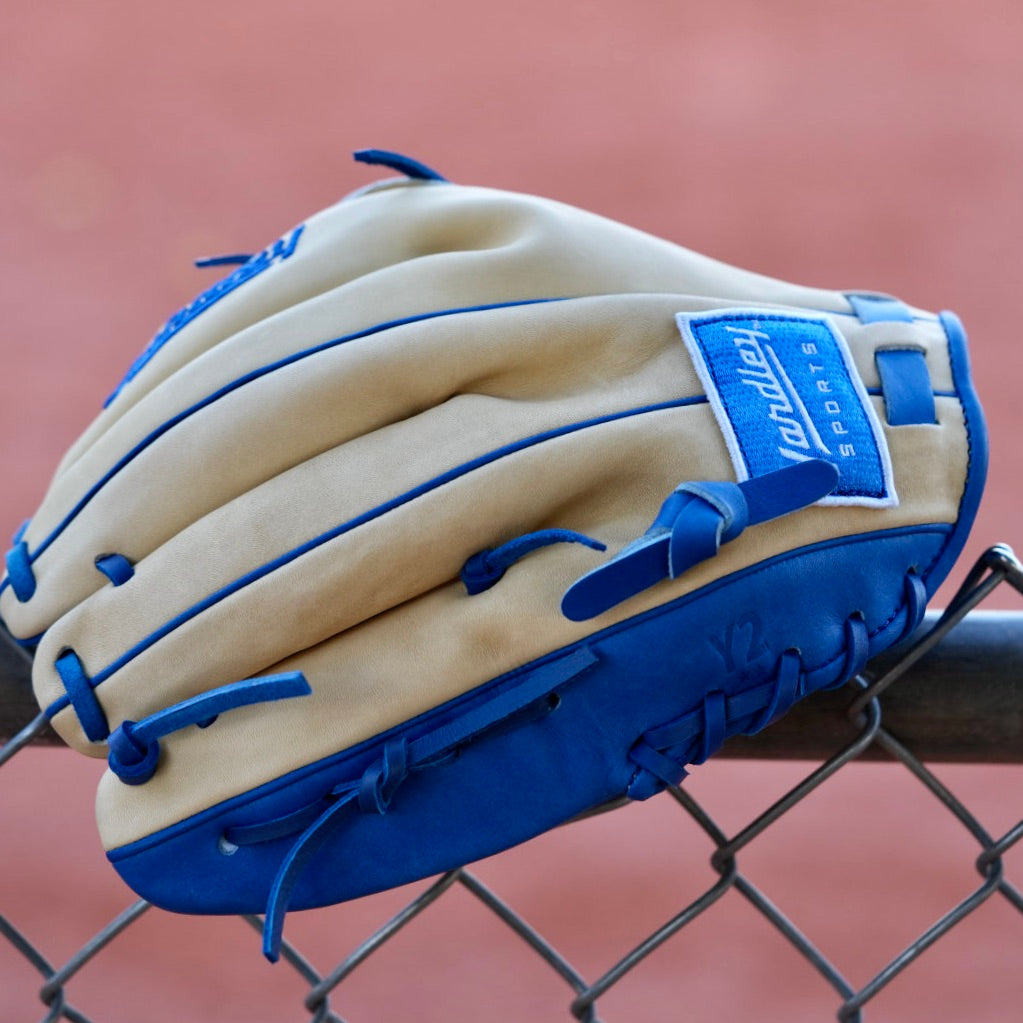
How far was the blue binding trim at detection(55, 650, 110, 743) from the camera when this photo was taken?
0.59 metres

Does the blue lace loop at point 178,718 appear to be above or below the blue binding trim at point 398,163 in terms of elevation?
below

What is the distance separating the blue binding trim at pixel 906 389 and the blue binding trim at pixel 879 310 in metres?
0.03

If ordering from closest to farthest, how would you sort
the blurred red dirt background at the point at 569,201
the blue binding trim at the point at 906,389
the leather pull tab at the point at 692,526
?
the leather pull tab at the point at 692,526 → the blue binding trim at the point at 906,389 → the blurred red dirt background at the point at 569,201

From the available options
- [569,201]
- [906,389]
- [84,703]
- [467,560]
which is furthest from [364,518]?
[569,201]

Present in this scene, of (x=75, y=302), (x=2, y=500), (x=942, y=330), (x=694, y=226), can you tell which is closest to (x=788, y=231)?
(x=694, y=226)

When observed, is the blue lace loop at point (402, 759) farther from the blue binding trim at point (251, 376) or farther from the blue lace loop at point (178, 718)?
the blue binding trim at point (251, 376)

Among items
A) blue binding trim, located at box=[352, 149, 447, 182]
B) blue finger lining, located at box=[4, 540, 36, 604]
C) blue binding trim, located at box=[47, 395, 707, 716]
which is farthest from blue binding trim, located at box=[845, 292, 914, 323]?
blue finger lining, located at box=[4, 540, 36, 604]

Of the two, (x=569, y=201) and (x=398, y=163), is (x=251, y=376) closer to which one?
(x=398, y=163)

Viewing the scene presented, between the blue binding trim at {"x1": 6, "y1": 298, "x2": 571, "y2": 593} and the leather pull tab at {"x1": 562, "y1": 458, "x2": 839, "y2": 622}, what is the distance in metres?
0.14

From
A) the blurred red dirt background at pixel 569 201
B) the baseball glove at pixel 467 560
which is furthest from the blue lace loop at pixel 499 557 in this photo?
the blurred red dirt background at pixel 569 201

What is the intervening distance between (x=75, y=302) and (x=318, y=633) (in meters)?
3.19

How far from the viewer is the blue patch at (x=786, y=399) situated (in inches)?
22.7

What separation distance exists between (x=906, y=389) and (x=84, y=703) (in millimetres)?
417

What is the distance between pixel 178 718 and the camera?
0.56 m
